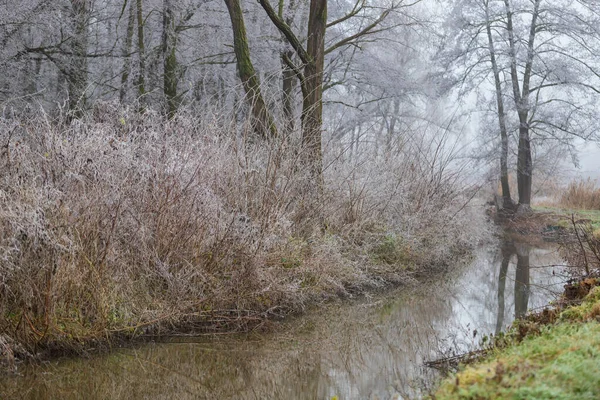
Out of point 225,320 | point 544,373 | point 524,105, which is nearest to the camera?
point 544,373

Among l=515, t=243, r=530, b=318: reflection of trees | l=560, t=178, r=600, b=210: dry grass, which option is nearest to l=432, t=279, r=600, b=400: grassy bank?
l=515, t=243, r=530, b=318: reflection of trees

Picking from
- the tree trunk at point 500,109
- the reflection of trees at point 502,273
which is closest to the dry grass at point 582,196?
the tree trunk at point 500,109

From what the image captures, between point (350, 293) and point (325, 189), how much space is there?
70.2 inches

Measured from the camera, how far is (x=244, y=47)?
1098 cm

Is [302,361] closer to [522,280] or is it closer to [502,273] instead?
[522,280]

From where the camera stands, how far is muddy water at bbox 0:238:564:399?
204 inches

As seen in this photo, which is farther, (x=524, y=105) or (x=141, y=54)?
(x=524, y=105)

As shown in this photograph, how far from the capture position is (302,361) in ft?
20.1

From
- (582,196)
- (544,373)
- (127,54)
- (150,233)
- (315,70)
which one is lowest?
(544,373)

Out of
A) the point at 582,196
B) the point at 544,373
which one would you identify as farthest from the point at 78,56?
the point at 582,196

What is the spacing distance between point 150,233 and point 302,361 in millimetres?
2045

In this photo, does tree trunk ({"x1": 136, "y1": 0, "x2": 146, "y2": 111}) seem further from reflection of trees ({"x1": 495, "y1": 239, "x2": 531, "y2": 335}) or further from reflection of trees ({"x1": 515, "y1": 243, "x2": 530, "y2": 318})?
reflection of trees ({"x1": 515, "y1": 243, "x2": 530, "y2": 318})

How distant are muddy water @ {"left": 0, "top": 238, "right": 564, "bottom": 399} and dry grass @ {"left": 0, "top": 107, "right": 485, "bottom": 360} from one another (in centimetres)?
36

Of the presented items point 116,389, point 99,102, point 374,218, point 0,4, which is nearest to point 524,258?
point 374,218
